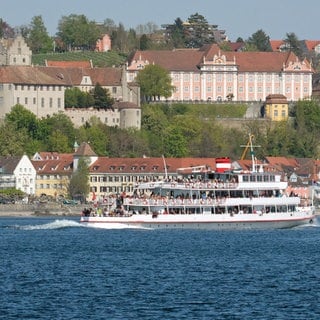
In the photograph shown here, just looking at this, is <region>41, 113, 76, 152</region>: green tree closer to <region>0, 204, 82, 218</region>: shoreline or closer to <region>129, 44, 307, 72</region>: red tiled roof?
<region>0, 204, 82, 218</region>: shoreline

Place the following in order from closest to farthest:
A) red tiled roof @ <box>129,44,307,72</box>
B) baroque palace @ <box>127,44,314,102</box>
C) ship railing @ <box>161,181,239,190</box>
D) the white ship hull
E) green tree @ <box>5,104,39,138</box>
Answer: the white ship hull
ship railing @ <box>161,181,239,190</box>
green tree @ <box>5,104,39,138</box>
baroque palace @ <box>127,44,314,102</box>
red tiled roof @ <box>129,44,307,72</box>

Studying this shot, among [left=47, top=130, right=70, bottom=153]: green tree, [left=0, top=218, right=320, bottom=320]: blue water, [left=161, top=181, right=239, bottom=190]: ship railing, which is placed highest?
[left=47, top=130, right=70, bottom=153]: green tree

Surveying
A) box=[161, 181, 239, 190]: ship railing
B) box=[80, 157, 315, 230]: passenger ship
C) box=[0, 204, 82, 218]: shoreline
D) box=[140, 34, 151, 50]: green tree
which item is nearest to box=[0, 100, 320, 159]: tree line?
box=[0, 204, 82, 218]: shoreline

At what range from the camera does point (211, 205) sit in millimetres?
88062

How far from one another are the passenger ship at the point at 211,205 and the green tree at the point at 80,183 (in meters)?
47.1

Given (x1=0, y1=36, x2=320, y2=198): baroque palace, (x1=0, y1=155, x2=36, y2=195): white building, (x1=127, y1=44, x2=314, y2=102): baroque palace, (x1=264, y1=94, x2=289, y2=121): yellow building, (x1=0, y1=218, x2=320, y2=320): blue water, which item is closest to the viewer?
(x1=0, y1=218, x2=320, y2=320): blue water

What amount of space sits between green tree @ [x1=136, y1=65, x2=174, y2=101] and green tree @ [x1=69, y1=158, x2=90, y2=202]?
26.4 metres

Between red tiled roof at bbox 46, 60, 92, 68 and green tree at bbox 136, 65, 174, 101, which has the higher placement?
red tiled roof at bbox 46, 60, 92, 68

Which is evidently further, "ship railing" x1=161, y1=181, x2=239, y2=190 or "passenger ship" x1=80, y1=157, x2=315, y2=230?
"ship railing" x1=161, y1=181, x2=239, y2=190

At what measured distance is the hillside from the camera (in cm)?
18500

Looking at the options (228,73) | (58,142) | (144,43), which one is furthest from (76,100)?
(144,43)

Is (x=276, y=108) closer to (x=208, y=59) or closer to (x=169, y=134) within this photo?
(x=208, y=59)

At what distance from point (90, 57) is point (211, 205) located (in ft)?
339

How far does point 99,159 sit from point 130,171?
14.7 ft
